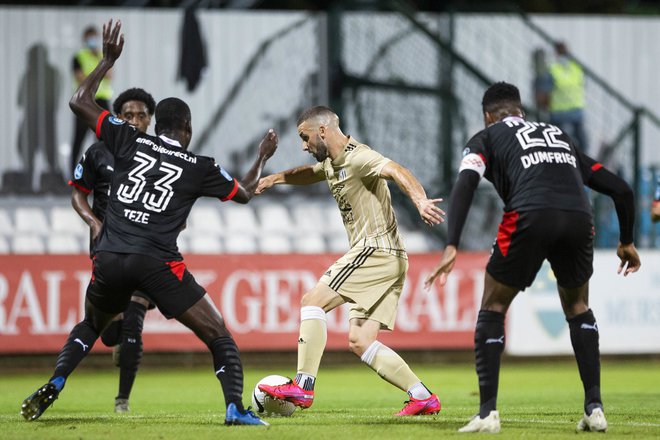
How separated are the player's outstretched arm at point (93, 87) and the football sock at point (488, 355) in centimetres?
296

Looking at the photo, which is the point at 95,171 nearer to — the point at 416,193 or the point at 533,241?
the point at 416,193

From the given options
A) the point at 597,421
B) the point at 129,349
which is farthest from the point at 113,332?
the point at 597,421

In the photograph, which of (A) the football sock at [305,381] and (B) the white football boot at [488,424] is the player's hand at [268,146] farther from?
(B) the white football boot at [488,424]

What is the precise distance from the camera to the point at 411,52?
18.6 metres

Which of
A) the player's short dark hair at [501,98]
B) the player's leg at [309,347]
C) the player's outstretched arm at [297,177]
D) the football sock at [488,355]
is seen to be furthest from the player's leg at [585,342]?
the player's outstretched arm at [297,177]

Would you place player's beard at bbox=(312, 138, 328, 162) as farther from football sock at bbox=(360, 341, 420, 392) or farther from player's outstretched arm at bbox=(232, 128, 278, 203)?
football sock at bbox=(360, 341, 420, 392)

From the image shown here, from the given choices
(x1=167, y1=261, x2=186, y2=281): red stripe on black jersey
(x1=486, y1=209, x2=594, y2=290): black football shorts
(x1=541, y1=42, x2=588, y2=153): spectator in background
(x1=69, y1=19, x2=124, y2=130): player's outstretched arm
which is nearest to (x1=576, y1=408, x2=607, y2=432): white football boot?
(x1=486, y1=209, x2=594, y2=290): black football shorts

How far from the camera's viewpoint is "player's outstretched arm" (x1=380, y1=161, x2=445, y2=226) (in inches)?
295

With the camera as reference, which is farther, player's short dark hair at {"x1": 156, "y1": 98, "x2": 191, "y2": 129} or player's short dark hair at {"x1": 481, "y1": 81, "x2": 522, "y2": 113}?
player's short dark hair at {"x1": 156, "y1": 98, "x2": 191, "y2": 129}

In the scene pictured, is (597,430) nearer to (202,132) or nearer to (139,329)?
(139,329)

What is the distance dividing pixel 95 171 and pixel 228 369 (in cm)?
262

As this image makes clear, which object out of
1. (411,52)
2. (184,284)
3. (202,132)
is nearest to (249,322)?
(202,132)

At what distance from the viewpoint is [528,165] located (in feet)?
23.7

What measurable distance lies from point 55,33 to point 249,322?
637 centimetres
